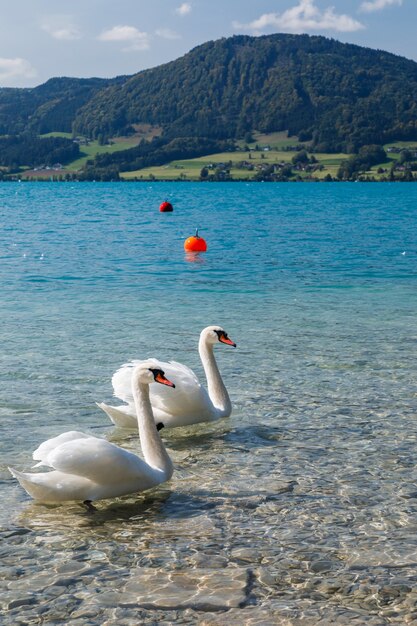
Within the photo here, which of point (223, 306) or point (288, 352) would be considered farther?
point (223, 306)

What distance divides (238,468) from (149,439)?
4.30 ft

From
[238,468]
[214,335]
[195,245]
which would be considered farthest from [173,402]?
Result: [195,245]

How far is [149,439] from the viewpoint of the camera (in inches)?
380

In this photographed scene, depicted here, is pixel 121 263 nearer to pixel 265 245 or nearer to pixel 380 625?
pixel 265 245

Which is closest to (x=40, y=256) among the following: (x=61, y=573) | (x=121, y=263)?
(x=121, y=263)

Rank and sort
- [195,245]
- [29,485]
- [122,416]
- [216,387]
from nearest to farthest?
[29,485]
[122,416]
[216,387]
[195,245]

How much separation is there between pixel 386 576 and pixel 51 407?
6.95 metres

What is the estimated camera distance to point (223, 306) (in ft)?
80.9

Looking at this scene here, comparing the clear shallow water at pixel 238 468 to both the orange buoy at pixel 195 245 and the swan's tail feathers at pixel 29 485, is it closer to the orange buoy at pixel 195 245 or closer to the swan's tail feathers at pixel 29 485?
the swan's tail feathers at pixel 29 485

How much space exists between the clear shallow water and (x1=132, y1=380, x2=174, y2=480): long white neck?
0.32 metres

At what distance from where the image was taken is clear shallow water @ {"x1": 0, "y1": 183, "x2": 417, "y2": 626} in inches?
278

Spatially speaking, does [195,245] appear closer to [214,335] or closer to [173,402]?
[214,335]

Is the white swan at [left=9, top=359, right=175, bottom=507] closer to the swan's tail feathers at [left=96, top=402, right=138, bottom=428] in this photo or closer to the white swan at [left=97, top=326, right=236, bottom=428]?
the swan's tail feathers at [left=96, top=402, right=138, bottom=428]

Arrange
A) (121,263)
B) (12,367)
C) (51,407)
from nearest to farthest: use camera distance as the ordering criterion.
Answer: (51,407) < (12,367) < (121,263)
